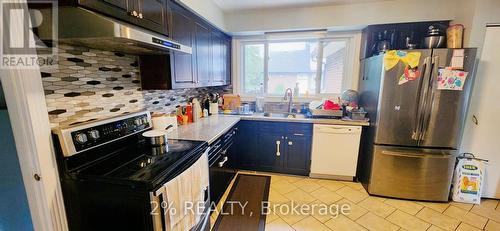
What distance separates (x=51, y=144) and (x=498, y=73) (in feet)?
12.5

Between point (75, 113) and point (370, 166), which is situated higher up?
point (75, 113)

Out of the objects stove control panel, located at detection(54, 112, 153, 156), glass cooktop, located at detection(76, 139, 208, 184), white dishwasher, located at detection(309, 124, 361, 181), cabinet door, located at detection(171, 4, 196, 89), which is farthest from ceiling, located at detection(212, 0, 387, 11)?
glass cooktop, located at detection(76, 139, 208, 184)

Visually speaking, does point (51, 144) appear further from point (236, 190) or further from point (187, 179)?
point (236, 190)

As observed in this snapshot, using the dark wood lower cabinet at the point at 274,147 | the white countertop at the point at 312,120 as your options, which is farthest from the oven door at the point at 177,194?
the white countertop at the point at 312,120

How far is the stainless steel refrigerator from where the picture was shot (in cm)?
207

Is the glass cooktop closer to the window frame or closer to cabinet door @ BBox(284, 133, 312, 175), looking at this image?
cabinet door @ BBox(284, 133, 312, 175)

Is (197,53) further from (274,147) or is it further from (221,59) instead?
(274,147)

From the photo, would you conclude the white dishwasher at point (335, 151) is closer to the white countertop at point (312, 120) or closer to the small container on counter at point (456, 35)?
the white countertop at point (312, 120)

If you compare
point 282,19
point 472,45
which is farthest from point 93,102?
point 472,45

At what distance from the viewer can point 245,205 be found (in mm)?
2246

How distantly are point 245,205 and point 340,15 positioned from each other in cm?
268

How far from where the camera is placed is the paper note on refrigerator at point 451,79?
202cm

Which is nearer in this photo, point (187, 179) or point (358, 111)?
point (187, 179)

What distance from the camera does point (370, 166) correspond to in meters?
2.45
